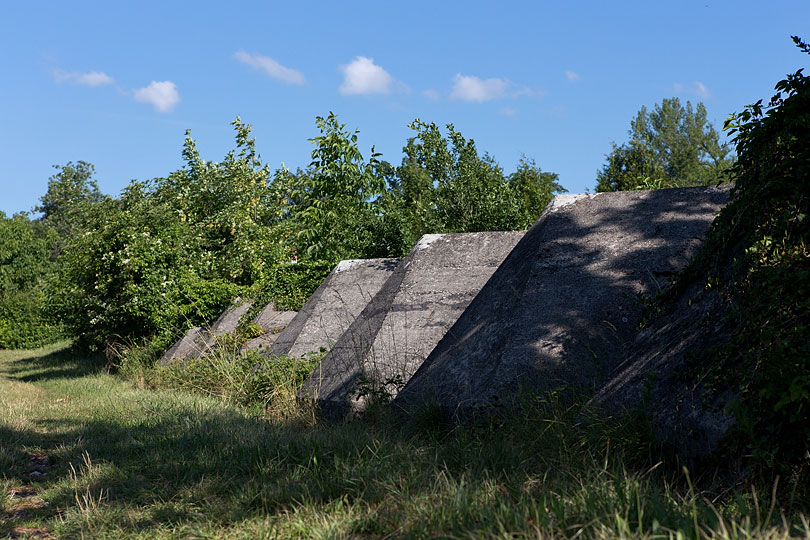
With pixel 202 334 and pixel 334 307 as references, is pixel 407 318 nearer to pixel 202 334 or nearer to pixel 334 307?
pixel 334 307

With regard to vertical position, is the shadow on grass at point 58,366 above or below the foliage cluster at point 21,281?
below

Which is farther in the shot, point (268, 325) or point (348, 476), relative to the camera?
point (268, 325)

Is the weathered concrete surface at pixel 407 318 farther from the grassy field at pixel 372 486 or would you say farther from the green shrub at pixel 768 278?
the green shrub at pixel 768 278

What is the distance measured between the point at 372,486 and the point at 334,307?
590cm

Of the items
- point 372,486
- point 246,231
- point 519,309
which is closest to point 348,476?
point 372,486

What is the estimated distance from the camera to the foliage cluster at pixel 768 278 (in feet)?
10.2

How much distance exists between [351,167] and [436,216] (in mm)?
1897

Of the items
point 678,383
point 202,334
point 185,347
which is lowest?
point 678,383

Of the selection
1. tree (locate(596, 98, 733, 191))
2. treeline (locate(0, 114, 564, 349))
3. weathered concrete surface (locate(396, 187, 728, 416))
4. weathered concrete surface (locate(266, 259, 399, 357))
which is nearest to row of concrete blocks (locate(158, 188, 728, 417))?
weathered concrete surface (locate(396, 187, 728, 416))

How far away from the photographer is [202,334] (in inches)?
481

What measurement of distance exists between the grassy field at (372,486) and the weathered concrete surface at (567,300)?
401 mm

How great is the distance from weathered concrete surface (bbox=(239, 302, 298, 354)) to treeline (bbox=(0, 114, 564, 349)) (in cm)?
27

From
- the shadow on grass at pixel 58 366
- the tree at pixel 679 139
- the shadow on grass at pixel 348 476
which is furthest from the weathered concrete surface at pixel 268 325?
the tree at pixel 679 139

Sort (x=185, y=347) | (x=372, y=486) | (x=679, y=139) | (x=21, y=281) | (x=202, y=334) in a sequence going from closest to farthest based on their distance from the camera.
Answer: (x=372, y=486) → (x=202, y=334) → (x=185, y=347) → (x=21, y=281) → (x=679, y=139)
